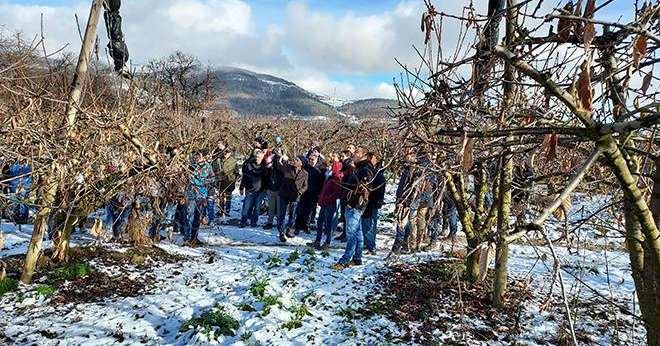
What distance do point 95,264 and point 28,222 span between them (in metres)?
4.36

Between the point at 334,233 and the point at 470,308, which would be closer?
the point at 470,308

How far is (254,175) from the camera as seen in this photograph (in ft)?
34.3

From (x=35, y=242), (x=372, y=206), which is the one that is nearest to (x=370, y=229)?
(x=372, y=206)

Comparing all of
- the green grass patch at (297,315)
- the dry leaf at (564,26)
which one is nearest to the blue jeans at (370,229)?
the green grass patch at (297,315)

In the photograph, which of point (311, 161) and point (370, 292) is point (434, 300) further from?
point (311, 161)

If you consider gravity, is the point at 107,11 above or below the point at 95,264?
above

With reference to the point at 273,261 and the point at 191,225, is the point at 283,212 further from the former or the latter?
the point at 273,261

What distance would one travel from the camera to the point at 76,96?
219 inches

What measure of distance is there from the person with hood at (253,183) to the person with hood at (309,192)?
1.08 m

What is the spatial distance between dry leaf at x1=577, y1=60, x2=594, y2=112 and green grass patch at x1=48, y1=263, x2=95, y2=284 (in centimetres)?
710

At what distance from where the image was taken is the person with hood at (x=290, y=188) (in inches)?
380

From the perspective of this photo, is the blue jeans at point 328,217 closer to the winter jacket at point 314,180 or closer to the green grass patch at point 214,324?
the winter jacket at point 314,180

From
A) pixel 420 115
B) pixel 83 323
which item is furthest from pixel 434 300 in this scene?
pixel 83 323

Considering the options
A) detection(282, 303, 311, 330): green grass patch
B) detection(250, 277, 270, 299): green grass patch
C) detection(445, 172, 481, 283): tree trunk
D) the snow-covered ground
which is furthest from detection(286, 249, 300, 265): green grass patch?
detection(445, 172, 481, 283): tree trunk
